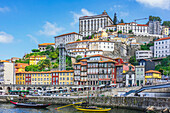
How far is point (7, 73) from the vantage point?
9488 cm

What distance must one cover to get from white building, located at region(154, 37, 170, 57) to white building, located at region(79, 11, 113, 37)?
5039 centimetres

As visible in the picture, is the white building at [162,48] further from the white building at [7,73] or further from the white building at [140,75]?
the white building at [7,73]

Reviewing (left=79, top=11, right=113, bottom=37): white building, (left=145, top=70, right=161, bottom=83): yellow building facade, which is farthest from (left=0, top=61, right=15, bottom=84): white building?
(left=79, top=11, right=113, bottom=37): white building

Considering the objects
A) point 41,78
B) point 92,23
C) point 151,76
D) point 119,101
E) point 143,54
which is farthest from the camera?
point 92,23

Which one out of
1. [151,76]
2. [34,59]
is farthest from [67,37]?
[151,76]

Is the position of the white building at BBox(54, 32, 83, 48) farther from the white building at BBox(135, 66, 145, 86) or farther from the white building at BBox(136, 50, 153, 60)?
the white building at BBox(135, 66, 145, 86)

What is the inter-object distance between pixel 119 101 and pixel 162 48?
2780 inches

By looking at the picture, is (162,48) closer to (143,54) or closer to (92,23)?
(143,54)

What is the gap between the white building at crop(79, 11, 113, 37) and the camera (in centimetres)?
16238

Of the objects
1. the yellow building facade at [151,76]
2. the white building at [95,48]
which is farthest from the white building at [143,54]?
the yellow building facade at [151,76]

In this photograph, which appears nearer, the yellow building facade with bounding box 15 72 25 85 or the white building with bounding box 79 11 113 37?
the yellow building facade with bounding box 15 72 25 85

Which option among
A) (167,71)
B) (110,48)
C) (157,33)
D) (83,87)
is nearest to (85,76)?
(83,87)

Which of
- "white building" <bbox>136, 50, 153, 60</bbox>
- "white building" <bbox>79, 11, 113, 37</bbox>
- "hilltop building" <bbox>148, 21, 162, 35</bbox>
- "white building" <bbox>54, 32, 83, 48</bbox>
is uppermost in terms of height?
"white building" <bbox>79, 11, 113, 37</bbox>

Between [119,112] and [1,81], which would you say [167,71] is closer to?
[119,112]
